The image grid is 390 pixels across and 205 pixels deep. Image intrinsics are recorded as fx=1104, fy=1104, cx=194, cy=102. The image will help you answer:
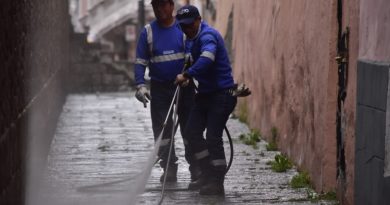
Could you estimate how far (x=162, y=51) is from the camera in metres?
11.0

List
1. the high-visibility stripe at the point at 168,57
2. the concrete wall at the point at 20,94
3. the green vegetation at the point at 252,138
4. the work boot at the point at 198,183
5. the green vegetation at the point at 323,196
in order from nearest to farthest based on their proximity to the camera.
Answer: the concrete wall at the point at 20,94
the green vegetation at the point at 323,196
the work boot at the point at 198,183
the high-visibility stripe at the point at 168,57
the green vegetation at the point at 252,138

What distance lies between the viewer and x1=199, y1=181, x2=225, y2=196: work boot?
1041cm

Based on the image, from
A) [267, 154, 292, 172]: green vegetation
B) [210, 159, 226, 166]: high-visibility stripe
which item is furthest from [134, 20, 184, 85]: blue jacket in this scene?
[267, 154, 292, 172]: green vegetation

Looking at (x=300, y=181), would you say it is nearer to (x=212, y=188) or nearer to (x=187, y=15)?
(x=212, y=188)

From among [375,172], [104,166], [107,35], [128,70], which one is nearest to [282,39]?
[104,166]

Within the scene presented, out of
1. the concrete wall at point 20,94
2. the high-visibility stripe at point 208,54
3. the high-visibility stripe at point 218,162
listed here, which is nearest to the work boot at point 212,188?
the high-visibility stripe at point 218,162

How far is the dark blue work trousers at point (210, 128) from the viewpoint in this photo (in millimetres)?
10359

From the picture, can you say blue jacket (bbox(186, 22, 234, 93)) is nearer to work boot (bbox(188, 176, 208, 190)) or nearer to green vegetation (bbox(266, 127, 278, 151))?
work boot (bbox(188, 176, 208, 190))

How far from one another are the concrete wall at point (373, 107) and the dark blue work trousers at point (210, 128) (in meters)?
1.94

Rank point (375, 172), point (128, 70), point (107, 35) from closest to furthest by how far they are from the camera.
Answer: point (375, 172) → point (128, 70) → point (107, 35)

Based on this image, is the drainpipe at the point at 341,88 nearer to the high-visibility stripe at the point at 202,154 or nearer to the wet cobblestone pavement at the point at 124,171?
the wet cobblestone pavement at the point at 124,171

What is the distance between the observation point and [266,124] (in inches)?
589

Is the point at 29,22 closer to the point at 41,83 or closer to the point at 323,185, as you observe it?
the point at 41,83

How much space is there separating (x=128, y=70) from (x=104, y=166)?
55.6 ft
